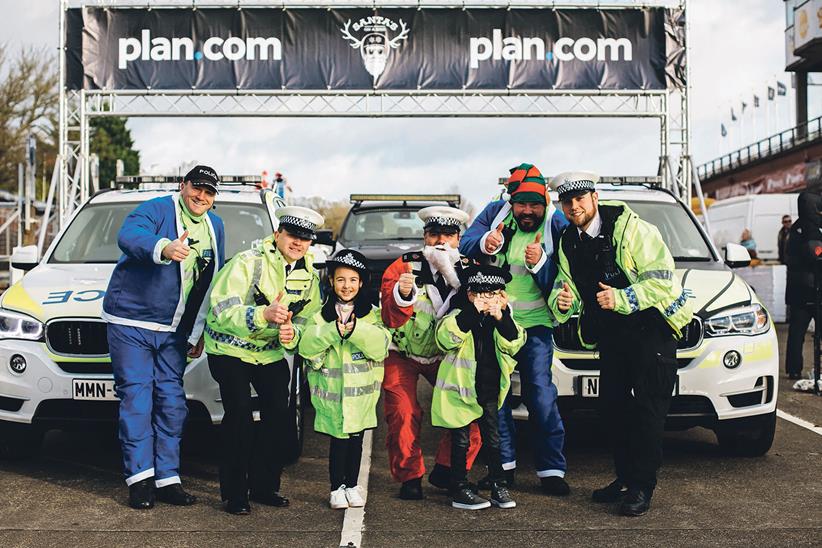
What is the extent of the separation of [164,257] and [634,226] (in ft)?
8.56

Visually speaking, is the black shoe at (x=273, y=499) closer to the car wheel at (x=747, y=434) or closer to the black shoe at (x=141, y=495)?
the black shoe at (x=141, y=495)

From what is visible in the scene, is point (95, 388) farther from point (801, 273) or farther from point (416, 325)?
point (801, 273)

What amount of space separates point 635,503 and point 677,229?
3205mm

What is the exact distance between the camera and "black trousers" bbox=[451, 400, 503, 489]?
5.66 metres

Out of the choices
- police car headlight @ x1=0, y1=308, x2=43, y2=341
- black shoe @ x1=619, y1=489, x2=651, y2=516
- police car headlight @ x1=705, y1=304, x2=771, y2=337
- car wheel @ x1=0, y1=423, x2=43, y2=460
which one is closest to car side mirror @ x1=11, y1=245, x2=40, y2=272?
police car headlight @ x1=0, y1=308, x2=43, y2=341

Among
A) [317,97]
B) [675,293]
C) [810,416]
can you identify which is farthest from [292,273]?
[317,97]

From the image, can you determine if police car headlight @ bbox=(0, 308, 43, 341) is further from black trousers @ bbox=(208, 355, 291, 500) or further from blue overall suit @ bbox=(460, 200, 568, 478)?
blue overall suit @ bbox=(460, 200, 568, 478)

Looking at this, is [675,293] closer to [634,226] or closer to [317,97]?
[634,226]

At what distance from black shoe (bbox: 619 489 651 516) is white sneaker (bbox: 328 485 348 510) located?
152cm

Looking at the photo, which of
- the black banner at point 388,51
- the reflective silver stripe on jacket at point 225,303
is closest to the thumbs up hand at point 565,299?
the reflective silver stripe on jacket at point 225,303

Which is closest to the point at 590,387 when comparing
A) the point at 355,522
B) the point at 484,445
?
the point at 484,445

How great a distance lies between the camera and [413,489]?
5.80 metres

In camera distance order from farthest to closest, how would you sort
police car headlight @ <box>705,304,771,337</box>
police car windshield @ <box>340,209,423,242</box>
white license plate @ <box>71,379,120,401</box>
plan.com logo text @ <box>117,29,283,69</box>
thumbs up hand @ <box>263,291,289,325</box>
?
plan.com logo text @ <box>117,29,283,69</box>, police car windshield @ <box>340,209,423,242</box>, police car headlight @ <box>705,304,771,337</box>, white license plate @ <box>71,379,120,401</box>, thumbs up hand @ <box>263,291,289,325</box>

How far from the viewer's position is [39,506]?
5.68 m
